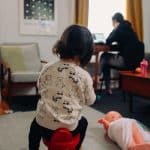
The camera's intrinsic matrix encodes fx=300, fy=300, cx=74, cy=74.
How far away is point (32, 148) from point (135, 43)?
3.38 metres

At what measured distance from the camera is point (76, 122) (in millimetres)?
1621

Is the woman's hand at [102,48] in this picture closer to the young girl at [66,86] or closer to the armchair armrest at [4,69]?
the armchair armrest at [4,69]

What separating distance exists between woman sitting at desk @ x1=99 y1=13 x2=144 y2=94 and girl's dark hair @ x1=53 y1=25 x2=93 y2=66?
3.19 m

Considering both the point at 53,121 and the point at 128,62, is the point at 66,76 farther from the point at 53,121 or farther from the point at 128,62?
the point at 128,62

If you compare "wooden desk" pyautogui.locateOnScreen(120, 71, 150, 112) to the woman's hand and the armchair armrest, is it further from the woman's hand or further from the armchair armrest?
the armchair armrest

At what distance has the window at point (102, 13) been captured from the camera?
5.30 m

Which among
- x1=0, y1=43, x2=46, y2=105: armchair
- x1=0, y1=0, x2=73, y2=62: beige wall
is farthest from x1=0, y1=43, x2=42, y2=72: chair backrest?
x1=0, y1=0, x2=73, y2=62: beige wall

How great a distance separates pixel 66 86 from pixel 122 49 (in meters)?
3.38

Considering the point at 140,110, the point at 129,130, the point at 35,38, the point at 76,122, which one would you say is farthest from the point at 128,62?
the point at 76,122

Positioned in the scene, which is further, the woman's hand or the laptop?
the laptop

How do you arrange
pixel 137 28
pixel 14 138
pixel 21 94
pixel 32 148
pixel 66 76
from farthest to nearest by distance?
pixel 137 28 → pixel 21 94 → pixel 14 138 → pixel 32 148 → pixel 66 76

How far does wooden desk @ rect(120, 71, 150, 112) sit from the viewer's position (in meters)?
3.41

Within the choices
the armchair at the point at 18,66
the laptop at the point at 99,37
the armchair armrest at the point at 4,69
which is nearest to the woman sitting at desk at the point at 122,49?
the laptop at the point at 99,37

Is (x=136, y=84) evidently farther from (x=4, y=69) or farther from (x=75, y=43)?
(x=75, y=43)
